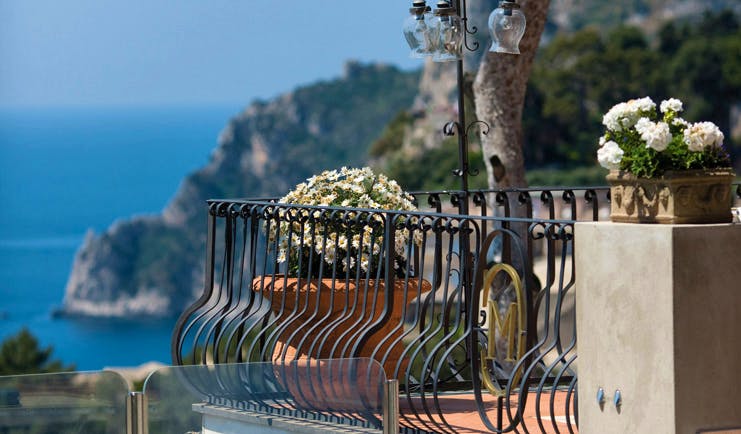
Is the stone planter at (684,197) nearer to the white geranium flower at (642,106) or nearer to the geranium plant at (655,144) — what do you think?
the geranium plant at (655,144)

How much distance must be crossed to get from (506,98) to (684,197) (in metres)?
6.75

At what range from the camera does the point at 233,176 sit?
336ft

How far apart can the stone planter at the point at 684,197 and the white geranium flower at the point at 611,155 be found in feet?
0.26

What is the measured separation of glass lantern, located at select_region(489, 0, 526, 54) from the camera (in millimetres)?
7129

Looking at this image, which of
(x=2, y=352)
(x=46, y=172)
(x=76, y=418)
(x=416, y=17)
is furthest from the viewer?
(x=46, y=172)

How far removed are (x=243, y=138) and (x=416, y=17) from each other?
98249 mm

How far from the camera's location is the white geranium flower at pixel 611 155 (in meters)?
5.23

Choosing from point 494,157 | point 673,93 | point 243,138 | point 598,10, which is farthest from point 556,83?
point 494,157

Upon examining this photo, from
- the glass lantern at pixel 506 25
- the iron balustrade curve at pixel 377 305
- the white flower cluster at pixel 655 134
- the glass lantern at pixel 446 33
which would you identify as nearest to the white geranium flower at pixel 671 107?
the white flower cluster at pixel 655 134

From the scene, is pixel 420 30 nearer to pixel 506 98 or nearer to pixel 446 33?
pixel 446 33

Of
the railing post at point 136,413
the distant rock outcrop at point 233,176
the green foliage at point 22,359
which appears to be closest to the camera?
the railing post at point 136,413

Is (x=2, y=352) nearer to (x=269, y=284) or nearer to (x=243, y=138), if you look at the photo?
(x=243, y=138)

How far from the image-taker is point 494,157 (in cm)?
1184

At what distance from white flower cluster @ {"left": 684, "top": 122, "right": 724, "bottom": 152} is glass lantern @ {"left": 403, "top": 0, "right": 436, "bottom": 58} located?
236 cm
